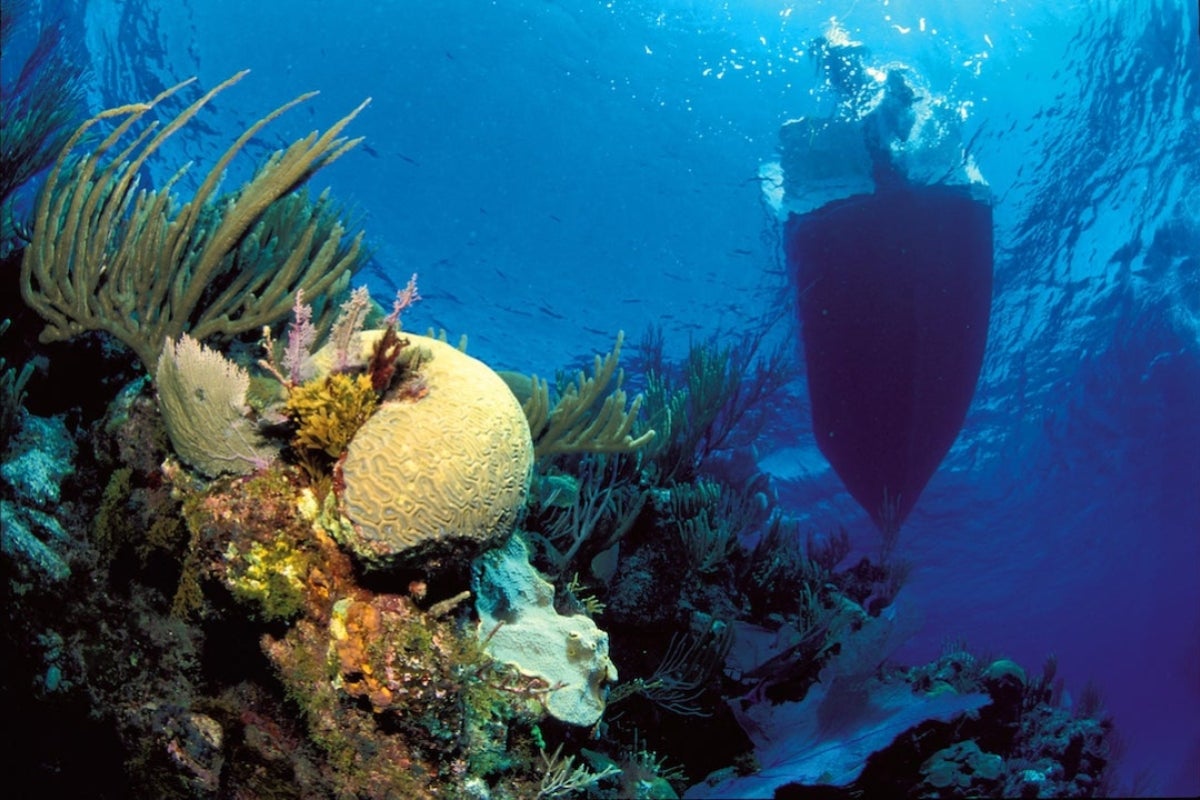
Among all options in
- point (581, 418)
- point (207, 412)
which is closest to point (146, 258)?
point (207, 412)

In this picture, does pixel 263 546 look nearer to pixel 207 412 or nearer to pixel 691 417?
pixel 207 412

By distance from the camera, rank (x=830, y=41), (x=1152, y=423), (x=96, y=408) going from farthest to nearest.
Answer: (x=1152, y=423), (x=830, y=41), (x=96, y=408)

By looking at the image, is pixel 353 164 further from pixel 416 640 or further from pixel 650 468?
pixel 416 640

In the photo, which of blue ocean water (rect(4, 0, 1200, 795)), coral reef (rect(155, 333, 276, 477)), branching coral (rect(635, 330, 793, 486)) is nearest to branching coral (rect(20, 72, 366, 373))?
coral reef (rect(155, 333, 276, 477))

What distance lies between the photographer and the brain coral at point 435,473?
2.42 meters

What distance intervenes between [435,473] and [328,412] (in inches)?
21.6

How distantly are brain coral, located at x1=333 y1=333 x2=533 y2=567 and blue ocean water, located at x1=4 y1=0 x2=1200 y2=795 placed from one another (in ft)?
21.6

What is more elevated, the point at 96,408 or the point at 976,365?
the point at 976,365

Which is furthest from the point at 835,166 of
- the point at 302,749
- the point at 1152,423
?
the point at 1152,423

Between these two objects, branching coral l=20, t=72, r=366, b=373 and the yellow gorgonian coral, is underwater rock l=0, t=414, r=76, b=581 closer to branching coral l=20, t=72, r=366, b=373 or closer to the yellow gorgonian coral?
branching coral l=20, t=72, r=366, b=373

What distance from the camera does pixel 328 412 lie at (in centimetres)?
260

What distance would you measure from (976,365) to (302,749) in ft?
49.4

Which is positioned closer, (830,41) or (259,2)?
(830,41)

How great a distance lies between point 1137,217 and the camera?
1614 cm
